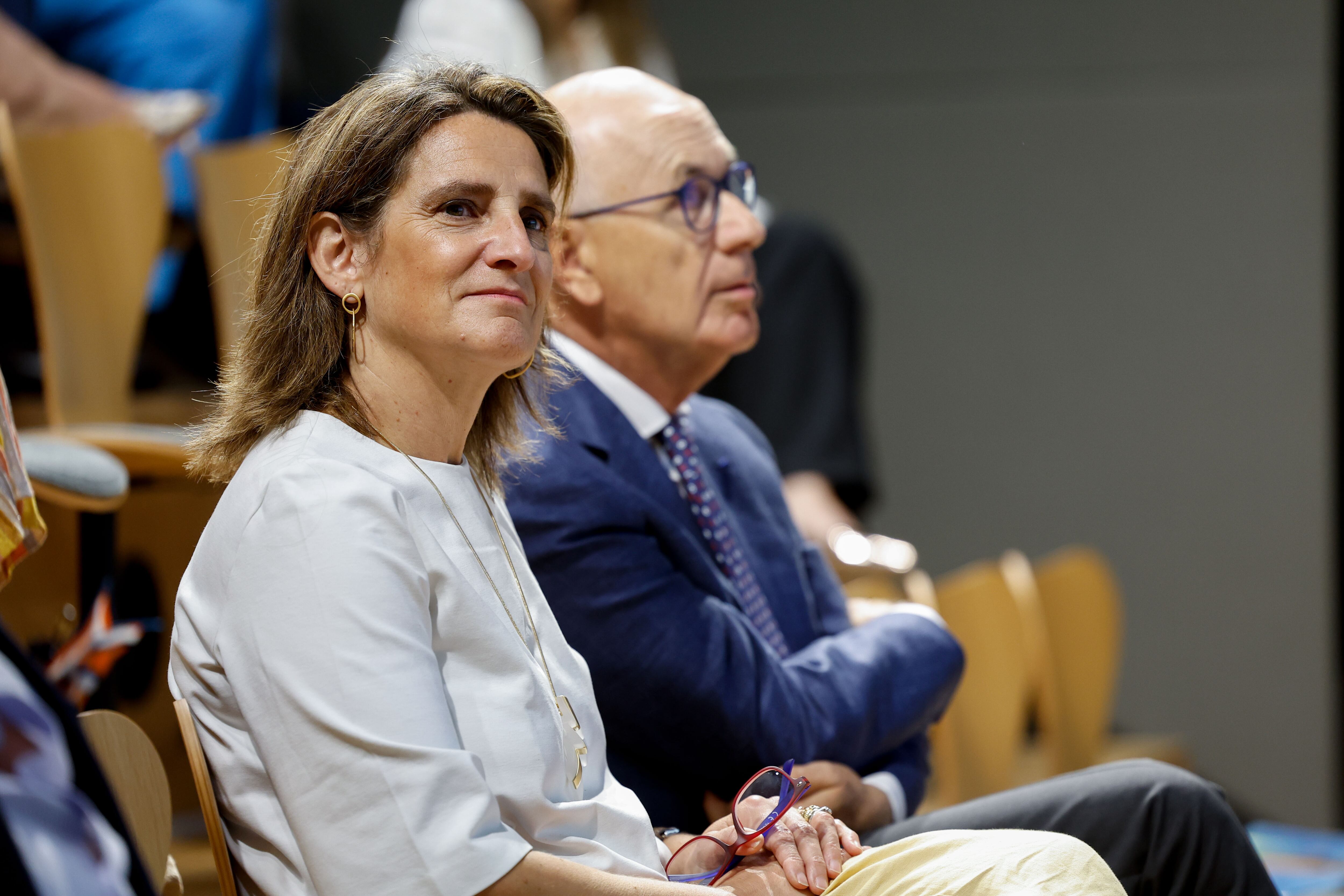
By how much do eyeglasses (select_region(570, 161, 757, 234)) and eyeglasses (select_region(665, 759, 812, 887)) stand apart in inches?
28.0

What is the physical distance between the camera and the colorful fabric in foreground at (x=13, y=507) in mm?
1033

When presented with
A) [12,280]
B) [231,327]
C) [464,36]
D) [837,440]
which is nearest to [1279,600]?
[837,440]

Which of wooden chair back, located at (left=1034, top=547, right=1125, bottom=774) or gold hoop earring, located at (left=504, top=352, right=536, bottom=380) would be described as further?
wooden chair back, located at (left=1034, top=547, right=1125, bottom=774)

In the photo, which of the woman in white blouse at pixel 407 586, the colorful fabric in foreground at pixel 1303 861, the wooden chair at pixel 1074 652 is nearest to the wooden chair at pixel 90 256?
the woman in white blouse at pixel 407 586

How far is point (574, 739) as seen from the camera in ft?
3.69

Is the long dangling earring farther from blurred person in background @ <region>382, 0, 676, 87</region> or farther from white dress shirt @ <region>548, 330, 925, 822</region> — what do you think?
blurred person in background @ <region>382, 0, 676, 87</region>

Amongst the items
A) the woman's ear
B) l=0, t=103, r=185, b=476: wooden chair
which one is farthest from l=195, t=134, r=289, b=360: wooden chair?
the woman's ear

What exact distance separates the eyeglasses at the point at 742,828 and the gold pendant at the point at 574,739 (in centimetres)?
15

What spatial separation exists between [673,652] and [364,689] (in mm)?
529

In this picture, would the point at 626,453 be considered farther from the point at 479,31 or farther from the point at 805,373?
the point at 805,373

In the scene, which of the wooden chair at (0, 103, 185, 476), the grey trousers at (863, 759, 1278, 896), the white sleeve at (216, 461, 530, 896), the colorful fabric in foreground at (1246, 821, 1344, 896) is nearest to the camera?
the white sleeve at (216, 461, 530, 896)

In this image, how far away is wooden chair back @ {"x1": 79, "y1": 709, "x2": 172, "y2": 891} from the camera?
1022 mm

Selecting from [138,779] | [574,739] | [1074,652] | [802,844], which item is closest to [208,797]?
[138,779]

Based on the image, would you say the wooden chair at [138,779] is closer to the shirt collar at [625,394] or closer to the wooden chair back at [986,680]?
the shirt collar at [625,394]
